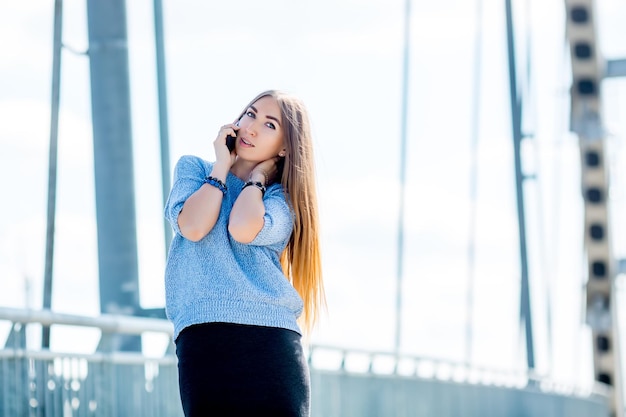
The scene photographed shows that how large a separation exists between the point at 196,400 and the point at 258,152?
0.68m

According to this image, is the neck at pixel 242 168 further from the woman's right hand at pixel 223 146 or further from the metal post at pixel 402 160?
the metal post at pixel 402 160

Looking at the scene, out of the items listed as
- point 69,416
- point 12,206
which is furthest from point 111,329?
point 12,206

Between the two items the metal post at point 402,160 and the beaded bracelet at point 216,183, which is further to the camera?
the metal post at point 402,160

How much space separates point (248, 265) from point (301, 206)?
0.74 ft

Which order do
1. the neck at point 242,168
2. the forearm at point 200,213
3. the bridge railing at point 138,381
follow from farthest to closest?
the bridge railing at point 138,381, the neck at point 242,168, the forearm at point 200,213

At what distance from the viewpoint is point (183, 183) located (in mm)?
3998

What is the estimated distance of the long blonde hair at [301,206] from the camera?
4055 millimetres

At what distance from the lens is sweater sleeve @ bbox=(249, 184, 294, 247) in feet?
12.9

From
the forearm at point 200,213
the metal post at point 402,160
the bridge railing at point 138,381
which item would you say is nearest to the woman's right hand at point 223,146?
the forearm at point 200,213

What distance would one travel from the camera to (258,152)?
13.4 ft

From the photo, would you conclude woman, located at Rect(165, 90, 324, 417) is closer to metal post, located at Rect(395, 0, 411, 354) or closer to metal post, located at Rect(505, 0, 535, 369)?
metal post, located at Rect(395, 0, 411, 354)

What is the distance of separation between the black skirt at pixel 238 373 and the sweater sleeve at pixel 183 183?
0.96 ft

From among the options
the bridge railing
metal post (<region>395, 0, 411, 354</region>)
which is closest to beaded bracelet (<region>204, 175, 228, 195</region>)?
the bridge railing

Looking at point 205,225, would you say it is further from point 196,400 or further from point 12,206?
point 12,206
